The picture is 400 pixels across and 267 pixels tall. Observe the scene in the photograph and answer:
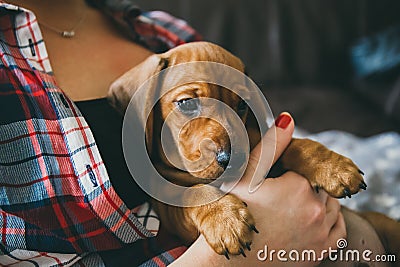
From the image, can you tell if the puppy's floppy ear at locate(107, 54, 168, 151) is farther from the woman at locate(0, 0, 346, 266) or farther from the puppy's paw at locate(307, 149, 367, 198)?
the puppy's paw at locate(307, 149, 367, 198)

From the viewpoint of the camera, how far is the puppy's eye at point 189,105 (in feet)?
3.33

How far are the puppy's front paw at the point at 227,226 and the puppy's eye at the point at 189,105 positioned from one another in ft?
0.52

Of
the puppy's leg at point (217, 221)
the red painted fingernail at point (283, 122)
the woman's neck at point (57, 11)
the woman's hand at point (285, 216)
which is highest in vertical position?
the woman's neck at point (57, 11)

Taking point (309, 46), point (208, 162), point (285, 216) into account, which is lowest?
point (309, 46)

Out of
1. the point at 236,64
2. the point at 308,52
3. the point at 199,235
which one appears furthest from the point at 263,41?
the point at 199,235

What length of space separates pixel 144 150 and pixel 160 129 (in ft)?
0.15

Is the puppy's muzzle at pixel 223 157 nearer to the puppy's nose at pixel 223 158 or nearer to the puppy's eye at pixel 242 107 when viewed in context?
the puppy's nose at pixel 223 158

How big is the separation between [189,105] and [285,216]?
25cm

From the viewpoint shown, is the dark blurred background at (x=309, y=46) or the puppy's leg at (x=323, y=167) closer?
Result: the puppy's leg at (x=323, y=167)

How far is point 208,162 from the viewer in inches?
37.5

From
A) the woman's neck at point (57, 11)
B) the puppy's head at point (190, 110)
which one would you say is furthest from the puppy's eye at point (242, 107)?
the woman's neck at point (57, 11)

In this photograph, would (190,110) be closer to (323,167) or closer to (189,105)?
(189,105)

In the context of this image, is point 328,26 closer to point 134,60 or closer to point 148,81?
point 134,60

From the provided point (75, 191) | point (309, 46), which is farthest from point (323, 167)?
point (309, 46)
